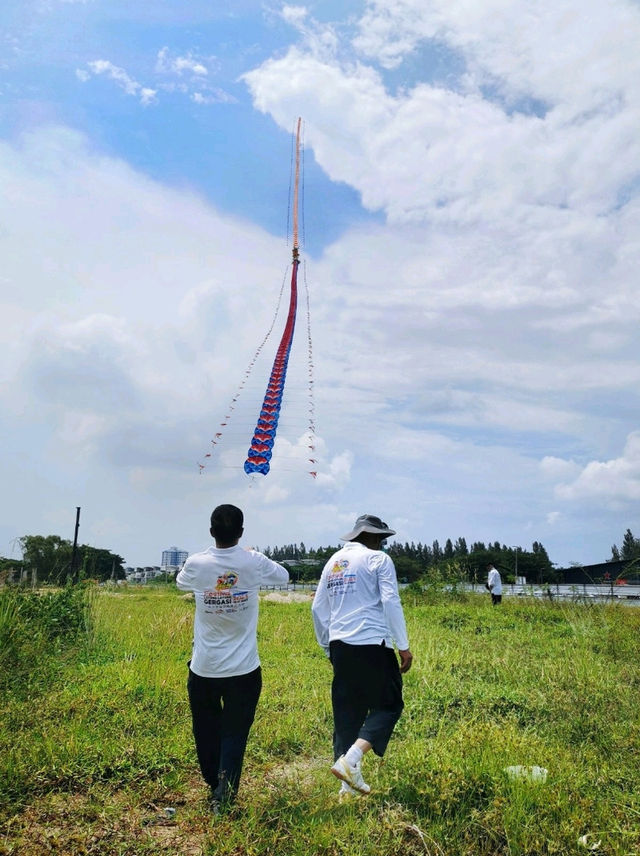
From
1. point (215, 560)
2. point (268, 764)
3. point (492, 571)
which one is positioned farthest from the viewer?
point (492, 571)

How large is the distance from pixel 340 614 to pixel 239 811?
1382 millimetres

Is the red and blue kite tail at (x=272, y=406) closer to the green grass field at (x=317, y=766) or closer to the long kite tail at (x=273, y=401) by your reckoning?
the long kite tail at (x=273, y=401)

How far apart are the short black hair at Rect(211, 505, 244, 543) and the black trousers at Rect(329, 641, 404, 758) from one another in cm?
114

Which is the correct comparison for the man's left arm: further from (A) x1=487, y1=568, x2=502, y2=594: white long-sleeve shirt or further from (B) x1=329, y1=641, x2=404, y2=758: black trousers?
(A) x1=487, y1=568, x2=502, y2=594: white long-sleeve shirt

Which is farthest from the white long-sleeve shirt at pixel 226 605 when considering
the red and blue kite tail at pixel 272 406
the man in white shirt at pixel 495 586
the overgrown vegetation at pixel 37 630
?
the red and blue kite tail at pixel 272 406

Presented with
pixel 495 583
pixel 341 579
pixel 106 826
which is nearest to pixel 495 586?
pixel 495 583

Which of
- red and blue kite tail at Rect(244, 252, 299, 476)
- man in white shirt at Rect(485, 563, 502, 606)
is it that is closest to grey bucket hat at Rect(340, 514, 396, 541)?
→ man in white shirt at Rect(485, 563, 502, 606)

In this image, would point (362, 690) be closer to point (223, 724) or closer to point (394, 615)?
point (394, 615)

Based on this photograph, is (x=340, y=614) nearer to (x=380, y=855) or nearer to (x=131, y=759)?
(x=380, y=855)

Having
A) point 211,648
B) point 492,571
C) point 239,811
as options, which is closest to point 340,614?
point 211,648

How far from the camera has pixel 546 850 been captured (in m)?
3.58

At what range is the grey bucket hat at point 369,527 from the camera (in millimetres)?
4938

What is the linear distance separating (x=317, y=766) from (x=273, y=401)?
77.7 feet

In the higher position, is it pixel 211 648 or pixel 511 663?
pixel 211 648
